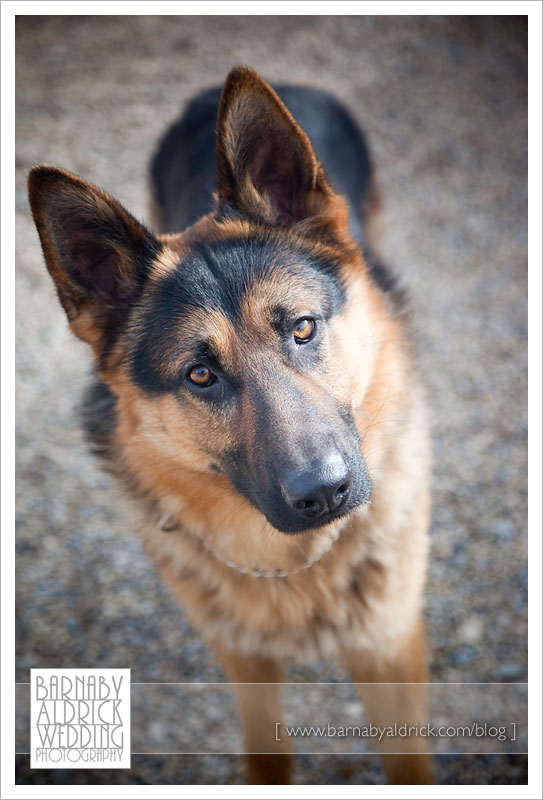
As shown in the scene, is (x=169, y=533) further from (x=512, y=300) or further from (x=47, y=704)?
(x=512, y=300)

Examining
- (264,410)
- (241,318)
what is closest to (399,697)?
(264,410)

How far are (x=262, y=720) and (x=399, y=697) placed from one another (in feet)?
2.02

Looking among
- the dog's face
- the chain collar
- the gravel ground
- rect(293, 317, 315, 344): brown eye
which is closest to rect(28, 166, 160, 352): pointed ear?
the dog's face

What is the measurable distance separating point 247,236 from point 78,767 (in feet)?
6.89

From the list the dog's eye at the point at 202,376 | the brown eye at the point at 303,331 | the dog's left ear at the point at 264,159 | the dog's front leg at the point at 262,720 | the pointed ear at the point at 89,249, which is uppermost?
the dog's left ear at the point at 264,159

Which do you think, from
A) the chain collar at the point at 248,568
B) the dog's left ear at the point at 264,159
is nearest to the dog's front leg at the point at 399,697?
the chain collar at the point at 248,568

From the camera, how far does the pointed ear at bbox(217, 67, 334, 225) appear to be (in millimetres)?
1970

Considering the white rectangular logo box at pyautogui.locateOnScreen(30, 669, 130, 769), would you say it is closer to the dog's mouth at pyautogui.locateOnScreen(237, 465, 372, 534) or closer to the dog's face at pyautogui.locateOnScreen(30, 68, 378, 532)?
the dog's face at pyautogui.locateOnScreen(30, 68, 378, 532)

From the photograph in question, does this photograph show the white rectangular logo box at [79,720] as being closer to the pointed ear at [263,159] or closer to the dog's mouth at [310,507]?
the dog's mouth at [310,507]

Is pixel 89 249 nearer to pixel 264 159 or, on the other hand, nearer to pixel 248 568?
pixel 264 159

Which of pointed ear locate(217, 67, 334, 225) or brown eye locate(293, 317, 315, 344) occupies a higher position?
pointed ear locate(217, 67, 334, 225)

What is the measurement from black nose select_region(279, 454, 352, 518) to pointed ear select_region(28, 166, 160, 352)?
0.90 meters

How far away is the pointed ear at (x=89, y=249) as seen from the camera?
192cm

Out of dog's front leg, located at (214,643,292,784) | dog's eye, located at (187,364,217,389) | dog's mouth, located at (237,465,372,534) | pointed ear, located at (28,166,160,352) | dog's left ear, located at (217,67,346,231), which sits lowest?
dog's front leg, located at (214,643,292,784)
